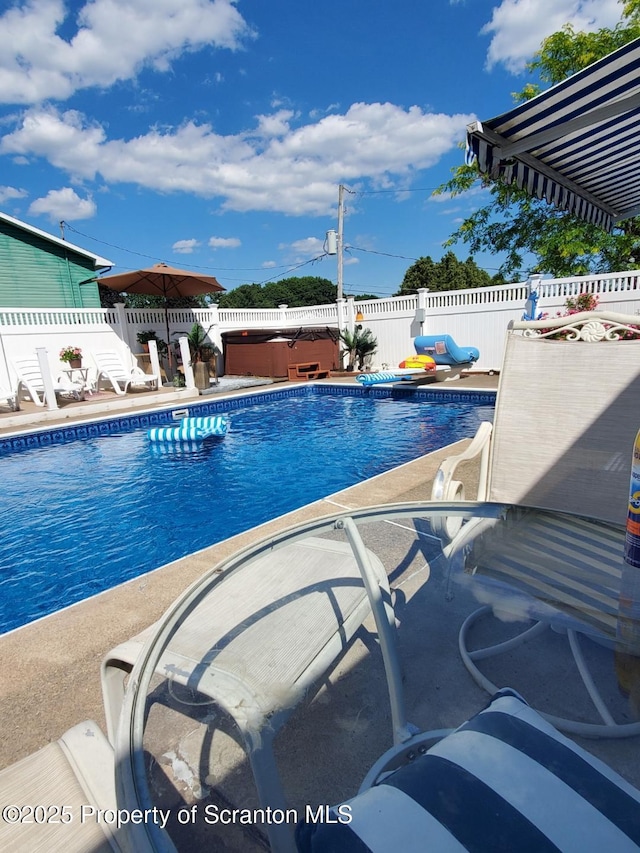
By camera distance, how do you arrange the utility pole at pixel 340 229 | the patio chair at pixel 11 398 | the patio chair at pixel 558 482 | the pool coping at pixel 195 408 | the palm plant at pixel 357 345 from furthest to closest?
the utility pole at pixel 340 229
the palm plant at pixel 357 345
the patio chair at pixel 11 398
the pool coping at pixel 195 408
the patio chair at pixel 558 482

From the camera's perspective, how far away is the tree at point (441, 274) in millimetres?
37969

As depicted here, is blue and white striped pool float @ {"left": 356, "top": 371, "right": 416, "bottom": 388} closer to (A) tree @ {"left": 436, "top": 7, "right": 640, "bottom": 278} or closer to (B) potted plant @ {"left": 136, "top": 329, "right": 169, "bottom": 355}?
(A) tree @ {"left": 436, "top": 7, "right": 640, "bottom": 278}

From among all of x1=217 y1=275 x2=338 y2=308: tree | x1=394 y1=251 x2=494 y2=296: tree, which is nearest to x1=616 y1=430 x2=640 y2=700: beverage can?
x1=394 y1=251 x2=494 y2=296: tree

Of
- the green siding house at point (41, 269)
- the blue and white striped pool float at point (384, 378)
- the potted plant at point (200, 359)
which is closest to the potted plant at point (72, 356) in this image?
the potted plant at point (200, 359)

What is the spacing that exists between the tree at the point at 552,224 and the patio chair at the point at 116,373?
916 cm

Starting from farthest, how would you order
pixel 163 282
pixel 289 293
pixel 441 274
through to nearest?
pixel 289 293 < pixel 441 274 < pixel 163 282

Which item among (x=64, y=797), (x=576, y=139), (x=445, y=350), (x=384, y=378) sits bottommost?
(x=384, y=378)

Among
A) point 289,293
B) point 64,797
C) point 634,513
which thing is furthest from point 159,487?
point 289,293

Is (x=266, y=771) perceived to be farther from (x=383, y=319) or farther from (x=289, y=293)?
(x=289, y=293)

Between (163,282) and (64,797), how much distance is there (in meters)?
12.5

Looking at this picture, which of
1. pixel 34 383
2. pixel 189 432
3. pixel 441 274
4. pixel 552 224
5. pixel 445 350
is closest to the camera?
pixel 189 432

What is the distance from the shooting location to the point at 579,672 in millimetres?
1225

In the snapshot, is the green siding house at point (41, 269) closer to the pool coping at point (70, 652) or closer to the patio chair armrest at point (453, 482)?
the pool coping at point (70, 652)

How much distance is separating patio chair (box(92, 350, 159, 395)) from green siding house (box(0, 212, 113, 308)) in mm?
5960
